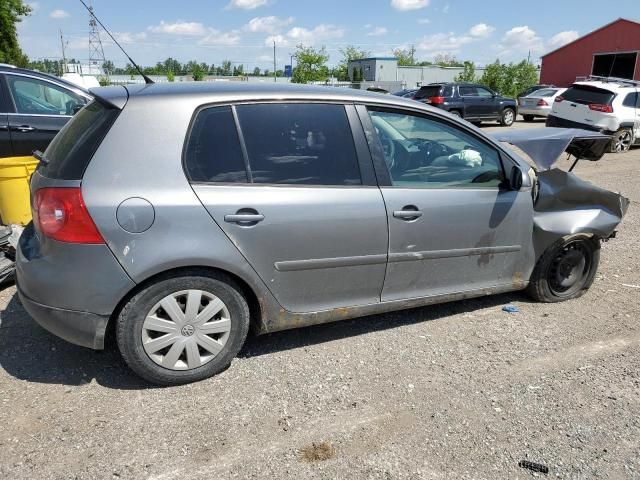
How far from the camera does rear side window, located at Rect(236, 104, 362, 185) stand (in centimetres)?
294

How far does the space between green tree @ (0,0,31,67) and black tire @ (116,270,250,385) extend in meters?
38.0

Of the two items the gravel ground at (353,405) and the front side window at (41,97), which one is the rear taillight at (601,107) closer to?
the gravel ground at (353,405)

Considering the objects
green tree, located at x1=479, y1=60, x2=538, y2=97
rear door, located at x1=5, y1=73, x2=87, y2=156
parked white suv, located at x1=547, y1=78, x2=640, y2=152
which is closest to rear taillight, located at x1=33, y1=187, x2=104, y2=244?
rear door, located at x1=5, y1=73, x2=87, y2=156

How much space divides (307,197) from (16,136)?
483 centimetres

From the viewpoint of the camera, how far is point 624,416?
9.20 ft

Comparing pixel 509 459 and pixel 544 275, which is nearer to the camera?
pixel 509 459

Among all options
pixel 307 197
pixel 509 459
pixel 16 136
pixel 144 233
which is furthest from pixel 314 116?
pixel 16 136

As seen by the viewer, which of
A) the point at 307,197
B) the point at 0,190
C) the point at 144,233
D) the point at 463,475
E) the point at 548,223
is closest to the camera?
the point at 463,475

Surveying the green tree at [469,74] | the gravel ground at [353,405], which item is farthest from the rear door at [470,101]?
the green tree at [469,74]

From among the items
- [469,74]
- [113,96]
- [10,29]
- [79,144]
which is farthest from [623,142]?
[10,29]

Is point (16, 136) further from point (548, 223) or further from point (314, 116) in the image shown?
point (548, 223)

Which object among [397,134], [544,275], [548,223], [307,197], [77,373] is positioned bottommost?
[77,373]

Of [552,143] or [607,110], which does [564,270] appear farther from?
[607,110]

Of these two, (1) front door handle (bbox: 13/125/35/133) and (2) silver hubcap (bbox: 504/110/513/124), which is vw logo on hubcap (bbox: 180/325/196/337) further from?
(2) silver hubcap (bbox: 504/110/513/124)
